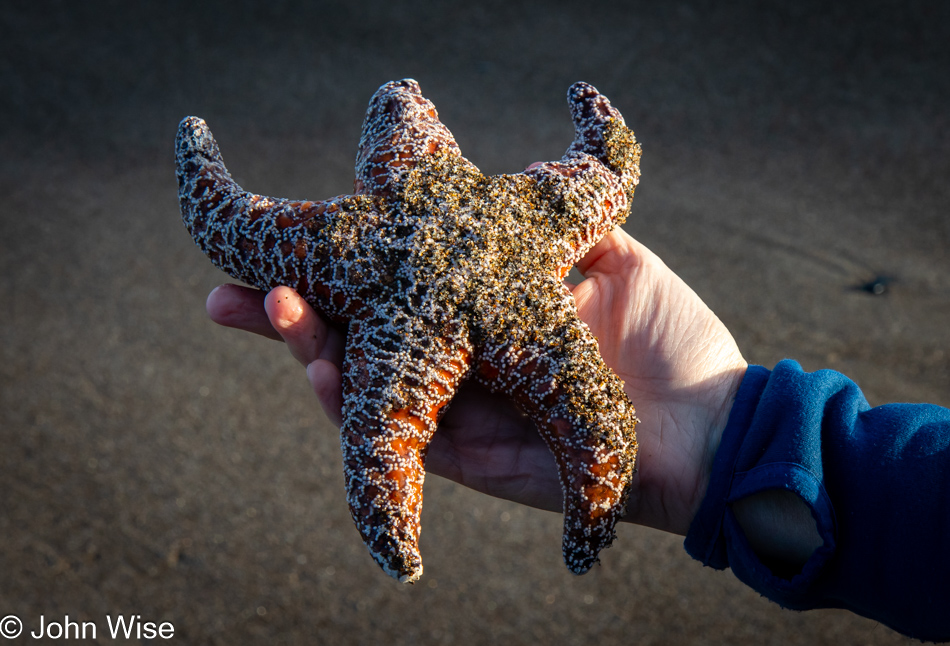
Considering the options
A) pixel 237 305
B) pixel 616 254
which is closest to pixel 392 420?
pixel 237 305

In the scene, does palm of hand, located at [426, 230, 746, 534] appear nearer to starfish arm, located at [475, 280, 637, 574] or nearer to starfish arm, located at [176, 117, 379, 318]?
Answer: starfish arm, located at [475, 280, 637, 574]

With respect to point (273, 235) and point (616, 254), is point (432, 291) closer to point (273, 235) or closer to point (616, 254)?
point (273, 235)

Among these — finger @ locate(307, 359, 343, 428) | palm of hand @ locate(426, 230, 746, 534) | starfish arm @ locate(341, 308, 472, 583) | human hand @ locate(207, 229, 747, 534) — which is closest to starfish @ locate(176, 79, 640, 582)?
starfish arm @ locate(341, 308, 472, 583)

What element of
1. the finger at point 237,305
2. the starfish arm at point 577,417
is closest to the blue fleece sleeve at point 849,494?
the starfish arm at point 577,417

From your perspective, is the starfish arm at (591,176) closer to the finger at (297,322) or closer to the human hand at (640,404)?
the human hand at (640,404)

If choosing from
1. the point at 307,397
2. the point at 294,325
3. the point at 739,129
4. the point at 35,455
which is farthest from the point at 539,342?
the point at 739,129

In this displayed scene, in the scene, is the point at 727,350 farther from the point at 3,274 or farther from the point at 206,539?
the point at 3,274
